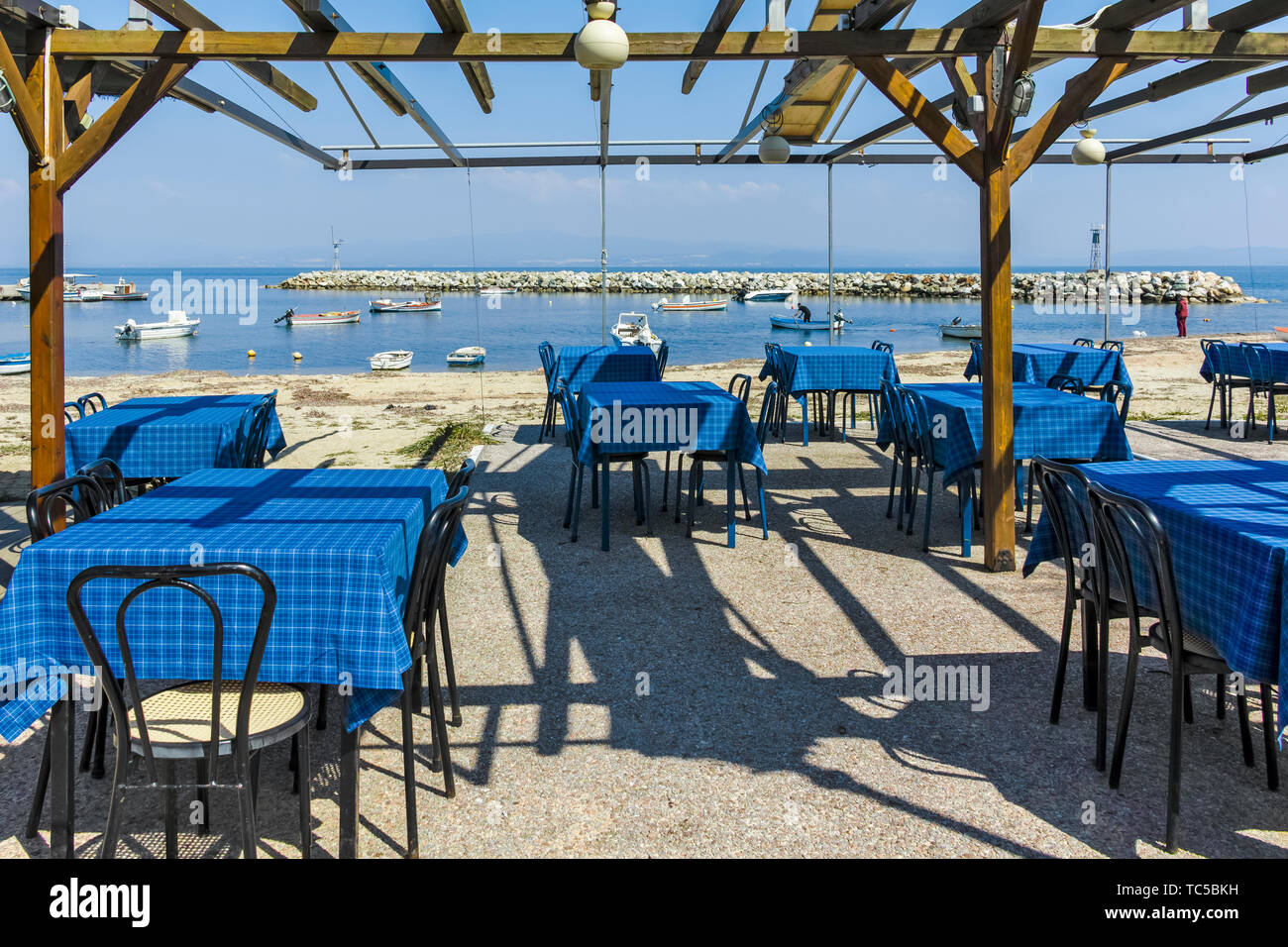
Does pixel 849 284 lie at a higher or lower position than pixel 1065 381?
higher

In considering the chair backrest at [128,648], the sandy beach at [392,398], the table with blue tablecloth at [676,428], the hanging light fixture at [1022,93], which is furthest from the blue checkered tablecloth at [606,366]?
the chair backrest at [128,648]

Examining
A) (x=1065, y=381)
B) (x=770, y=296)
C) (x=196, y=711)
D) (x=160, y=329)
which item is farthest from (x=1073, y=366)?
(x=770, y=296)

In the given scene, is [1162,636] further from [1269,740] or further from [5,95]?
[5,95]

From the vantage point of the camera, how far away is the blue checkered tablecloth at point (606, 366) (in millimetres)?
8688

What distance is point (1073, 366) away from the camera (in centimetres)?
843

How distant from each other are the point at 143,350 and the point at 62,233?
33885 mm

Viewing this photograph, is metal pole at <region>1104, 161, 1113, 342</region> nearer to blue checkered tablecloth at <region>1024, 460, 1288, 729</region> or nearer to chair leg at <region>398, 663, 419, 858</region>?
blue checkered tablecloth at <region>1024, 460, 1288, 729</region>

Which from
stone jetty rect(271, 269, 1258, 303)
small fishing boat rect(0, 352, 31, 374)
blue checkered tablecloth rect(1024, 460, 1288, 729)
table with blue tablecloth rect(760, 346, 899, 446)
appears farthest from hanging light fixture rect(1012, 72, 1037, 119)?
stone jetty rect(271, 269, 1258, 303)

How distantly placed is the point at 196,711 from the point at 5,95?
3.49 metres

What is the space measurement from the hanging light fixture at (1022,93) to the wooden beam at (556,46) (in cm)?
48

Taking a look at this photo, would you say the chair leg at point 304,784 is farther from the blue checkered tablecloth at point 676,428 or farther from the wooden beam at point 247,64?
the wooden beam at point 247,64
